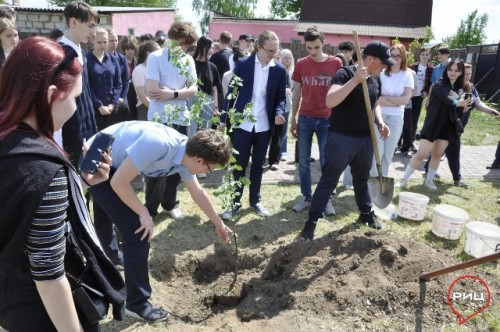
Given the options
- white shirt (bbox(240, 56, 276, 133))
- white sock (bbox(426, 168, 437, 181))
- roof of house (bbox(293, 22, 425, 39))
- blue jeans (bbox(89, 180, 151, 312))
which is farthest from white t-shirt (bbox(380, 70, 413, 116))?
roof of house (bbox(293, 22, 425, 39))

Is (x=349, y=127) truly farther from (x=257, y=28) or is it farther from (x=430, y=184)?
(x=257, y=28)

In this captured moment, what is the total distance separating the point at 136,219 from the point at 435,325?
7.69 feet

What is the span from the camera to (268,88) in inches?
181

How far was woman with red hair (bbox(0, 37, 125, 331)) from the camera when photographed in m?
1.22

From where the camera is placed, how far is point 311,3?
31547mm

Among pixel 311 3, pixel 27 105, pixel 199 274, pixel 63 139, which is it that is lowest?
pixel 199 274

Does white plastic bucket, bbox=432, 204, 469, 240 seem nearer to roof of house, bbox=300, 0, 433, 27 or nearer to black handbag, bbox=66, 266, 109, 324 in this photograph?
black handbag, bbox=66, 266, 109, 324

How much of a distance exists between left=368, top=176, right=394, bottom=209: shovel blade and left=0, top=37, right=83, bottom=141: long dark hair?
3.99m

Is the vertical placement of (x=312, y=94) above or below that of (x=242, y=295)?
above

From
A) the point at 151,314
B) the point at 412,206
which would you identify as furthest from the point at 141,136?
the point at 412,206

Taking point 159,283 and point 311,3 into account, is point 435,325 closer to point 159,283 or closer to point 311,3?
point 159,283

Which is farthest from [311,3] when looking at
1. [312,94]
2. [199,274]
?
[199,274]

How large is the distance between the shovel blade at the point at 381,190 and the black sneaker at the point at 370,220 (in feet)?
0.63

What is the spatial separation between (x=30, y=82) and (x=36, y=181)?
32 centimetres
